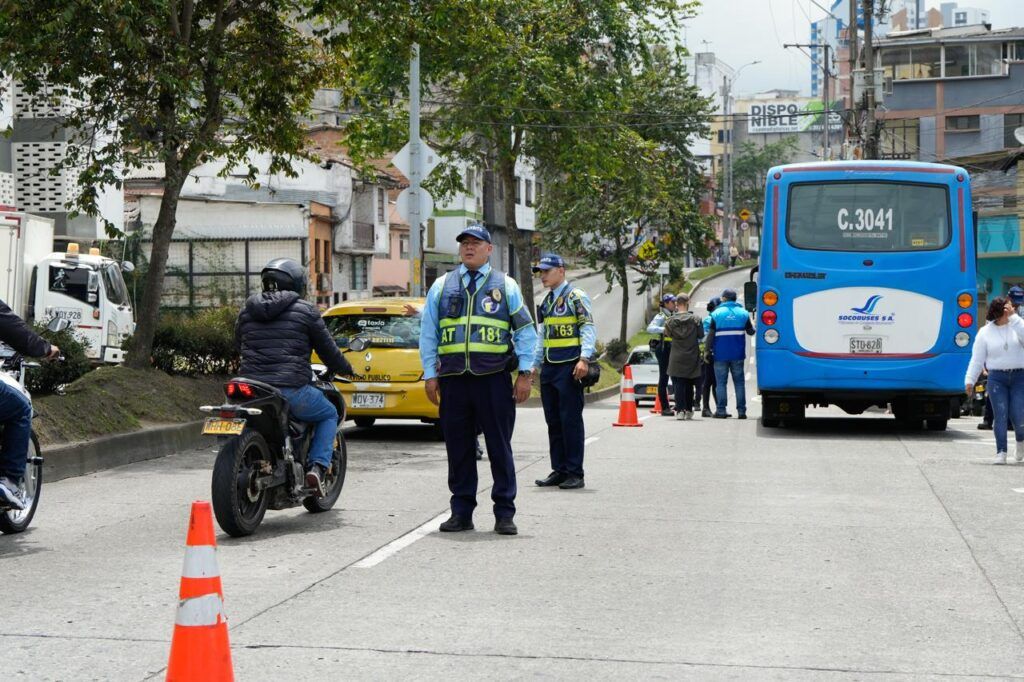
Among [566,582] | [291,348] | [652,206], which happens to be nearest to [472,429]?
[291,348]

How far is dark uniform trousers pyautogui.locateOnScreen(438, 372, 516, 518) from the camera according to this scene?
9430mm

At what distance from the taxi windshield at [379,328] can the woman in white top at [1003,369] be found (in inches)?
234

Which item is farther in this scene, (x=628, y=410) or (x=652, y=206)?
(x=652, y=206)

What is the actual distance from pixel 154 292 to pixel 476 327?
29.4ft

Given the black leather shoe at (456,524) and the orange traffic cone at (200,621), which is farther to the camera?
the black leather shoe at (456,524)

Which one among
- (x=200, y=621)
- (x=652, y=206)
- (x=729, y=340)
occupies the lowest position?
(x=200, y=621)

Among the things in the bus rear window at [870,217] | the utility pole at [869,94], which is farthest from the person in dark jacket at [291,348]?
the utility pole at [869,94]

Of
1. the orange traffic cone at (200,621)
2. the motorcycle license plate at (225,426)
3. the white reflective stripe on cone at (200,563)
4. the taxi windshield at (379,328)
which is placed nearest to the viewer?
the orange traffic cone at (200,621)

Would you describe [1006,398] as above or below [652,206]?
below

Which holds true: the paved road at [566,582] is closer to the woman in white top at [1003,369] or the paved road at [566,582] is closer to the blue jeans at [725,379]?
the woman in white top at [1003,369]

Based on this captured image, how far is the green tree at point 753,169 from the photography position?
11706 cm

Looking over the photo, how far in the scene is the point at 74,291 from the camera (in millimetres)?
28734

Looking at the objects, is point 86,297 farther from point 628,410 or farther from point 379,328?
point 379,328

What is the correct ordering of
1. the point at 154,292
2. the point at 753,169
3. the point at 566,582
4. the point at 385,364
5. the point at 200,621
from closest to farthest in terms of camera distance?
the point at 200,621
the point at 566,582
the point at 385,364
the point at 154,292
the point at 753,169
